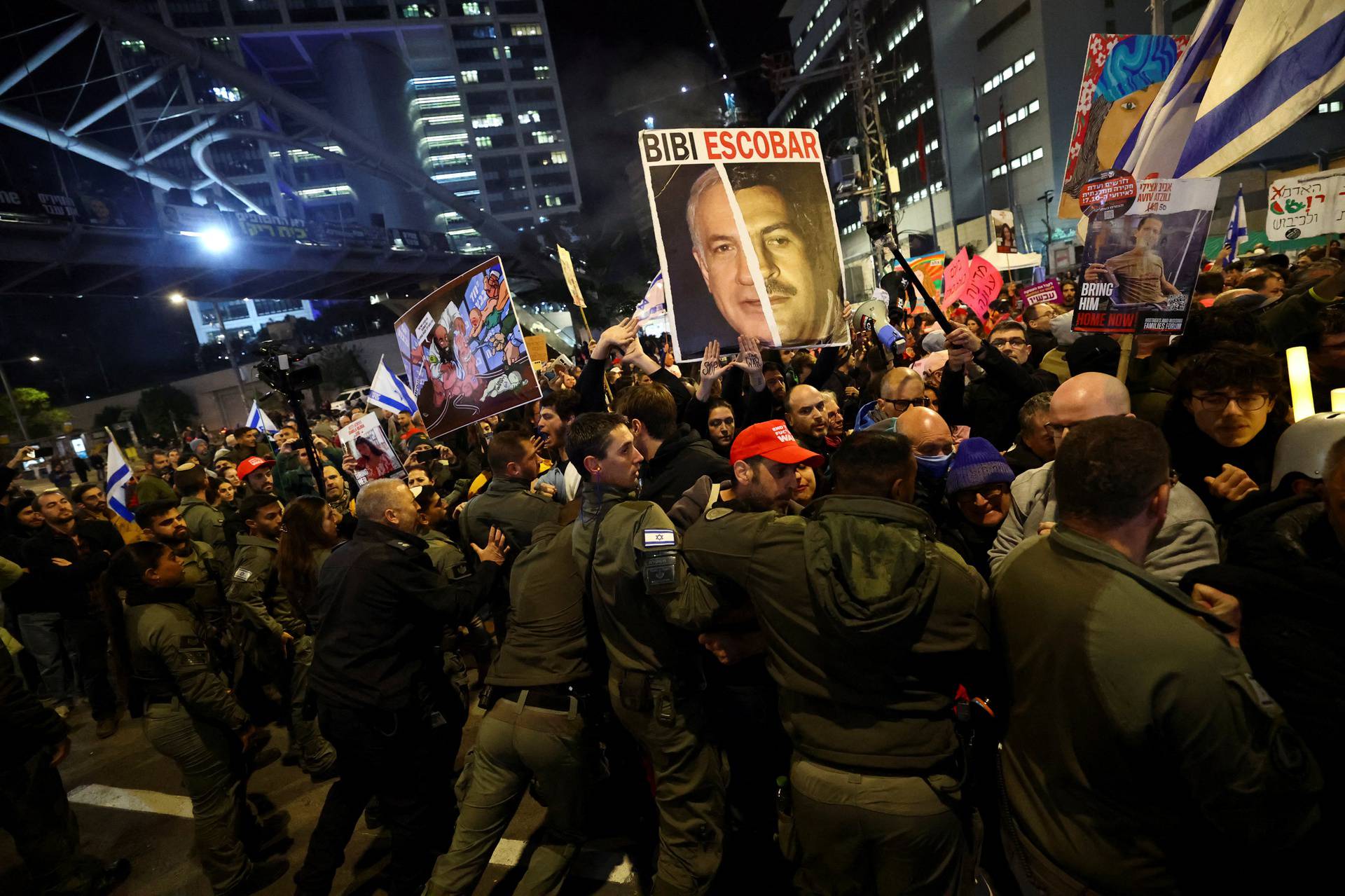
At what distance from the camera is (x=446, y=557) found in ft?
14.1

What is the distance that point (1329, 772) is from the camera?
1.62 m

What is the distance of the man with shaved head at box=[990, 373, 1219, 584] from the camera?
2160 mm

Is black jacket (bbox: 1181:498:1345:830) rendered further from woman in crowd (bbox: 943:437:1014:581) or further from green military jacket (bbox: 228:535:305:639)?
green military jacket (bbox: 228:535:305:639)

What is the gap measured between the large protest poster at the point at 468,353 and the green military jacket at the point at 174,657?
237 centimetres

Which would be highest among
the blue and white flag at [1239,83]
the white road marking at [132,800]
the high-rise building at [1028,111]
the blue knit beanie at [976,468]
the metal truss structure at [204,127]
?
the metal truss structure at [204,127]

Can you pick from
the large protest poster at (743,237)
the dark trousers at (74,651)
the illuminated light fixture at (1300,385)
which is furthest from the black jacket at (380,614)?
the dark trousers at (74,651)

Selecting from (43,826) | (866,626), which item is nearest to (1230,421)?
(866,626)

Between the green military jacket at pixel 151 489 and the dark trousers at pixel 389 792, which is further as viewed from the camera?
the green military jacket at pixel 151 489

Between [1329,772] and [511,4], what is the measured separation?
413 ft

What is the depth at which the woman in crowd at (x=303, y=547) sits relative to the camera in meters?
4.18

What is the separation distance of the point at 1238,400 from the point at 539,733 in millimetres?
3219

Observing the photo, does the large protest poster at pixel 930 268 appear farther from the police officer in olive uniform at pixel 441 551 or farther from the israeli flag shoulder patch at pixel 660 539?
the israeli flag shoulder patch at pixel 660 539

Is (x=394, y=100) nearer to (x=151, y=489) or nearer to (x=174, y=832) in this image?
(x=151, y=489)

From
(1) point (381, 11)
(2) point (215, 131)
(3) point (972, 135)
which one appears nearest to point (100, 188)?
(2) point (215, 131)
